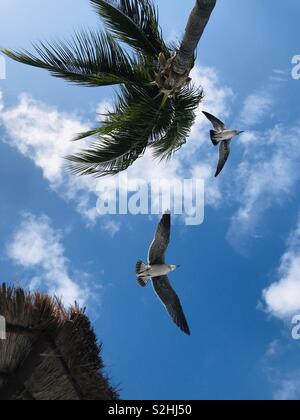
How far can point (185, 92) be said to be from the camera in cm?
1371

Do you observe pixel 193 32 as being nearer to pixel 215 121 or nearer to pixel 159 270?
pixel 215 121

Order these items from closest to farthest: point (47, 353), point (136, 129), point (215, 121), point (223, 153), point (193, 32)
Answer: point (47, 353)
point (193, 32)
point (136, 129)
point (223, 153)
point (215, 121)

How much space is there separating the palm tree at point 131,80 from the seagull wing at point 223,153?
6.32ft

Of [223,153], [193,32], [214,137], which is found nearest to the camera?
[193,32]

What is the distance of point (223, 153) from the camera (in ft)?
51.7

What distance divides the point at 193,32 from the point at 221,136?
4740 millimetres

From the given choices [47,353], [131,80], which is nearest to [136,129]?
[131,80]

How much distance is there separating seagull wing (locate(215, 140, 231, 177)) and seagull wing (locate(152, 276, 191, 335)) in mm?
3190

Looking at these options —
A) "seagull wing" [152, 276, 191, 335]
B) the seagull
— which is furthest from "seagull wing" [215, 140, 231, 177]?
"seagull wing" [152, 276, 191, 335]

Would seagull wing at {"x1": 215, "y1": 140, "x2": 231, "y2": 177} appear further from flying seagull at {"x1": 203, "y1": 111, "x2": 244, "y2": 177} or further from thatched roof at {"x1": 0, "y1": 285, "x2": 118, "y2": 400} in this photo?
thatched roof at {"x1": 0, "y1": 285, "x2": 118, "y2": 400}

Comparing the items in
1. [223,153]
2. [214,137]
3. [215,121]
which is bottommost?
[223,153]

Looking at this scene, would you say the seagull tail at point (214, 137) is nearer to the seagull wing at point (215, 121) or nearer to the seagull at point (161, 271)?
the seagull wing at point (215, 121)
